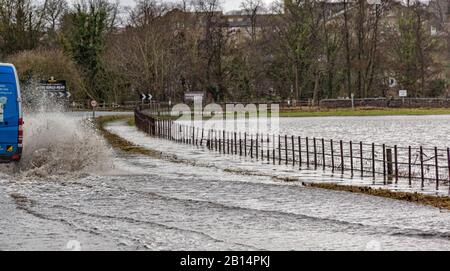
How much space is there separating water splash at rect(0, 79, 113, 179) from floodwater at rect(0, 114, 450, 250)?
0.28m

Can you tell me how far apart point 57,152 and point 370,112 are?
72486mm

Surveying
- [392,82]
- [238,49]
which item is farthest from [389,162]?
[238,49]

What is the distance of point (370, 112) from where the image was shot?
325 ft

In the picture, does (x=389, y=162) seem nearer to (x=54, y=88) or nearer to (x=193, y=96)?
(x=54, y=88)

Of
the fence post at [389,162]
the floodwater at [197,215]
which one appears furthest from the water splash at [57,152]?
the fence post at [389,162]

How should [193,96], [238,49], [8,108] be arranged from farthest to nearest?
[238,49]
[193,96]
[8,108]

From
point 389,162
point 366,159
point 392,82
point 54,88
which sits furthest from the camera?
point 392,82

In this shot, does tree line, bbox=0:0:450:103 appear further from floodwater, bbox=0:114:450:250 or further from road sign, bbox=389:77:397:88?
floodwater, bbox=0:114:450:250

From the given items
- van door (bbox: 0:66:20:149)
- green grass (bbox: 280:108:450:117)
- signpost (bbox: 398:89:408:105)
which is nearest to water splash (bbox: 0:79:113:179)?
van door (bbox: 0:66:20:149)

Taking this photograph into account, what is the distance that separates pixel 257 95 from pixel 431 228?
10468 centimetres

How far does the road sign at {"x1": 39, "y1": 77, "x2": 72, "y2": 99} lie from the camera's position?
89312mm

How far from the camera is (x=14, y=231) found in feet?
53.0

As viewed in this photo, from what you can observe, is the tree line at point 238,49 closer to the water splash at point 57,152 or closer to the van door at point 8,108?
the water splash at point 57,152

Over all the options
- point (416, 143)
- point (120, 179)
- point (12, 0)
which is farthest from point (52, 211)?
point (12, 0)
